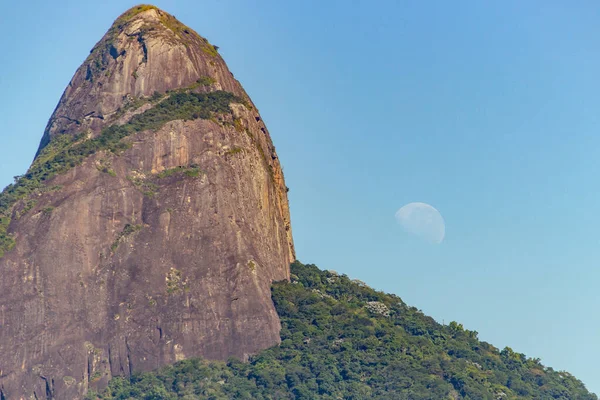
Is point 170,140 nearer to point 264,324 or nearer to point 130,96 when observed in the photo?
point 130,96

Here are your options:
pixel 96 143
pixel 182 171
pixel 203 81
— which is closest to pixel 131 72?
pixel 203 81

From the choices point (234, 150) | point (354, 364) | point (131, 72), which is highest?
point (131, 72)

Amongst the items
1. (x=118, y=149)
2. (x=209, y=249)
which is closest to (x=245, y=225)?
(x=209, y=249)

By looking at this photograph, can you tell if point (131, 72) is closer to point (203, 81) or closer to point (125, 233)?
point (203, 81)

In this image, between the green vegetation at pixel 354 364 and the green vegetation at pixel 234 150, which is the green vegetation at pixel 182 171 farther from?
the green vegetation at pixel 354 364

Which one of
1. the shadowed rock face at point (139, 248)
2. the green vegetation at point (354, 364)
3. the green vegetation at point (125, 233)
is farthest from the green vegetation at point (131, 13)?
the green vegetation at point (354, 364)
